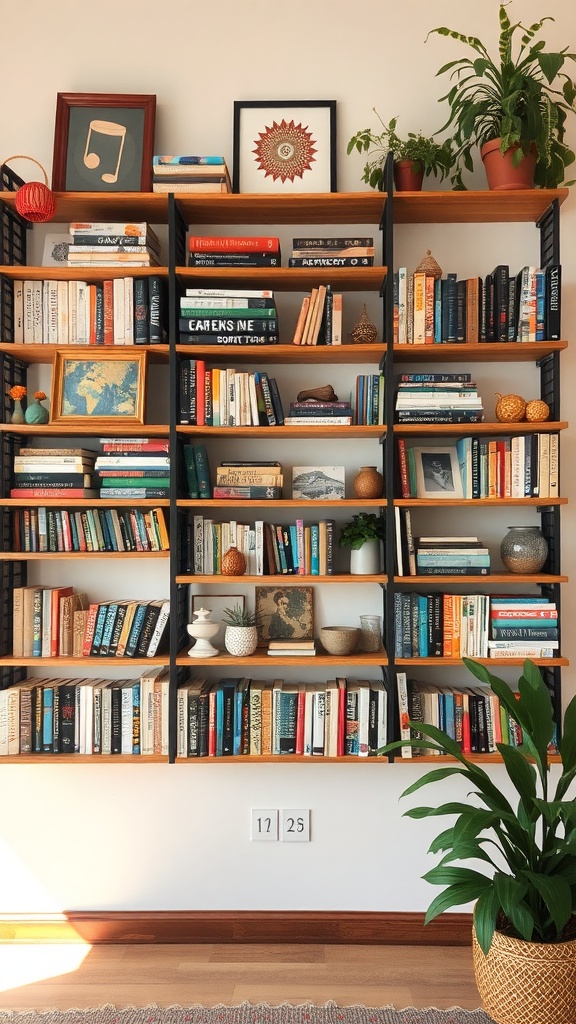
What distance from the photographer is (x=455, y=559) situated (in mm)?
2328

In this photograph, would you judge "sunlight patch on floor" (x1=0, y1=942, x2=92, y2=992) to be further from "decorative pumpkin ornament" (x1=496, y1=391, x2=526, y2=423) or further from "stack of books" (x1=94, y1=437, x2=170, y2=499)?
"decorative pumpkin ornament" (x1=496, y1=391, x2=526, y2=423)

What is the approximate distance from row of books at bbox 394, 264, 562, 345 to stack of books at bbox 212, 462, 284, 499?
0.58m

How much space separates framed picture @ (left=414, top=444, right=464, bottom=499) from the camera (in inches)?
94.7

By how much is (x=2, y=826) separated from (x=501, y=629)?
1.80 metres

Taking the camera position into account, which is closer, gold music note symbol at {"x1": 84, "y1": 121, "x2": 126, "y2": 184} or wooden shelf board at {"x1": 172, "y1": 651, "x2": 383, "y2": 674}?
wooden shelf board at {"x1": 172, "y1": 651, "x2": 383, "y2": 674}

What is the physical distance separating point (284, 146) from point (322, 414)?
0.95 metres

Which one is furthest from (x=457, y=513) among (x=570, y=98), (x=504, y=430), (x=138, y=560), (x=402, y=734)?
(x=570, y=98)

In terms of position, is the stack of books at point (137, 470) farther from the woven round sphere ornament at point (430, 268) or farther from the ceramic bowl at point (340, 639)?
the woven round sphere ornament at point (430, 268)

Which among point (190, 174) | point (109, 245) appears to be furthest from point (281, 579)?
point (190, 174)

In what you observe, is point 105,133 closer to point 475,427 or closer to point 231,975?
point 475,427

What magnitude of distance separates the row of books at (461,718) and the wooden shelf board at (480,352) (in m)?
1.02

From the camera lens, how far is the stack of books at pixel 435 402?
2.33m

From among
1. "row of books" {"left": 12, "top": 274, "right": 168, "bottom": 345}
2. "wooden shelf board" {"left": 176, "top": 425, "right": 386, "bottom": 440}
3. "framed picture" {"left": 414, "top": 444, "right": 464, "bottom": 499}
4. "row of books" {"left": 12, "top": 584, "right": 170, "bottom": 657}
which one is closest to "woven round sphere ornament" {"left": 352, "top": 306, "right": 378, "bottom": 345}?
"wooden shelf board" {"left": 176, "top": 425, "right": 386, "bottom": 440}

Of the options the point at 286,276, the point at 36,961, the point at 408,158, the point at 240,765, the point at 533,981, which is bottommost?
the point at 36,961
